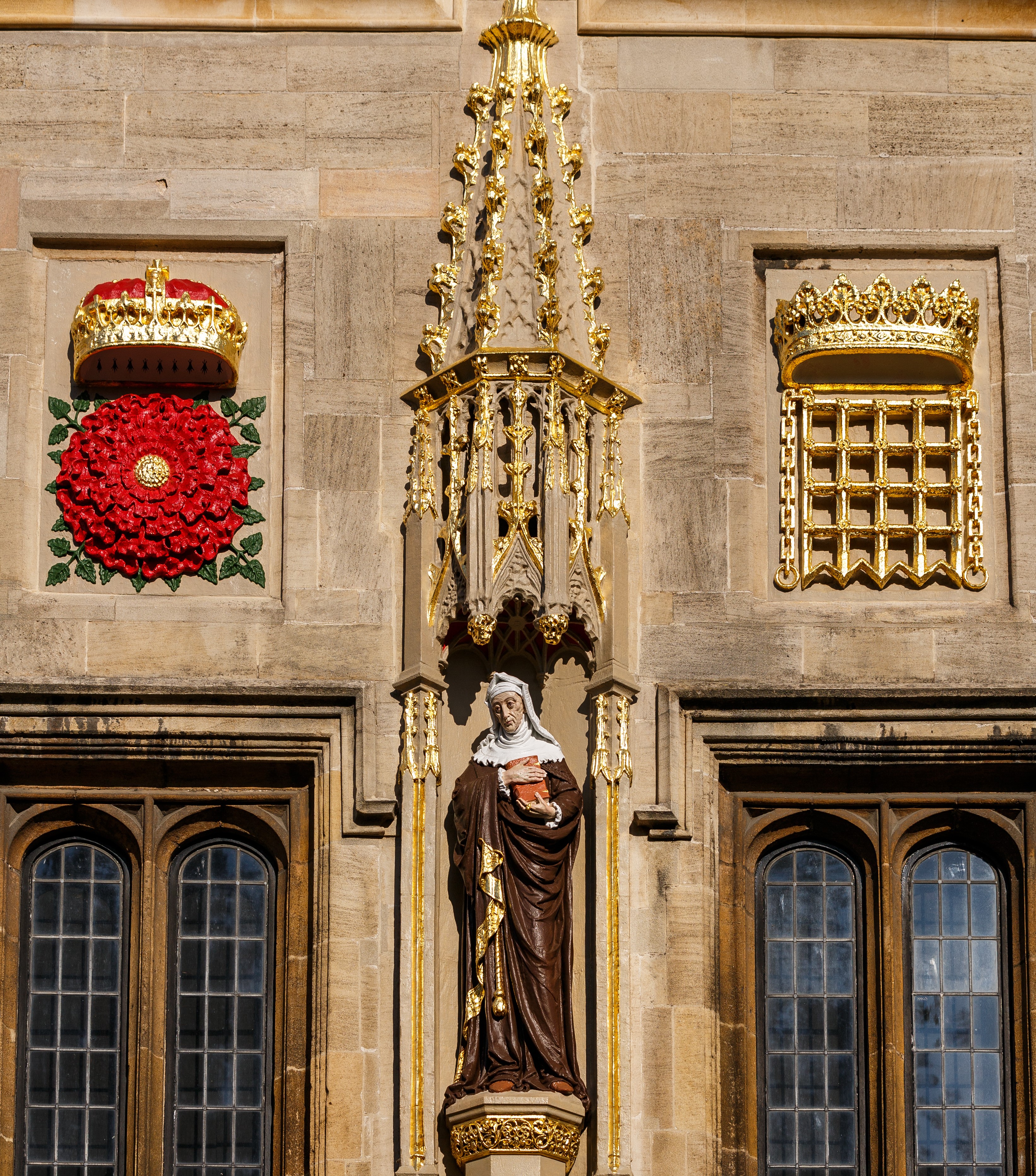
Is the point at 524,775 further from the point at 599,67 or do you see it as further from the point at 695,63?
the point at 695,63

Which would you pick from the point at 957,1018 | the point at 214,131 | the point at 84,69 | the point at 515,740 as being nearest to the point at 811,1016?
the point at 957,1018

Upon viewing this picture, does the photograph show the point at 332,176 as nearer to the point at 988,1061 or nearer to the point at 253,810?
the point at 253,810

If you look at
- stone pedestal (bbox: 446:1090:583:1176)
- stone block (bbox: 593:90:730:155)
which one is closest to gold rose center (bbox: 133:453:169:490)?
stone block (bbox: 593:90:730:155)

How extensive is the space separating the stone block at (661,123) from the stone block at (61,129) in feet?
8.35

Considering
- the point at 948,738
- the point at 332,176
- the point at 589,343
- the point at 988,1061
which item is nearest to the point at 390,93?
the point at 332,176

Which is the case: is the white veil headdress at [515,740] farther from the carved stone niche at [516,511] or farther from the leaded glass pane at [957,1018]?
the leaded glass pane at [957,1018]

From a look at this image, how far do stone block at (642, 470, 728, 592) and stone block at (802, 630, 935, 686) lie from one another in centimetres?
58

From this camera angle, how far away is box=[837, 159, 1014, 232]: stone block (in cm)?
1927

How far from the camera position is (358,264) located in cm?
1912

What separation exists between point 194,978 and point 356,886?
0.98 metres

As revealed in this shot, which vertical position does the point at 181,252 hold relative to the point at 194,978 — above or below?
above

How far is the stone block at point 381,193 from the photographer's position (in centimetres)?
1919

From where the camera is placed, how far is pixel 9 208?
1922cm

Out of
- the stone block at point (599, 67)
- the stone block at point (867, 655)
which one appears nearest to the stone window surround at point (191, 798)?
the stone block at point (867, 655)
